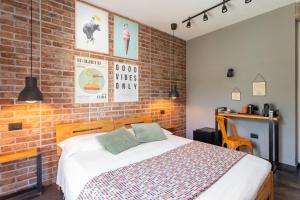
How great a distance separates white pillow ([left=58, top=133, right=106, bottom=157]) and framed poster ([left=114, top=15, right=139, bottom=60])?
4.98ft

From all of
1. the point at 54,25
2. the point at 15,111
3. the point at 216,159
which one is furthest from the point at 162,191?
the point at 54,25

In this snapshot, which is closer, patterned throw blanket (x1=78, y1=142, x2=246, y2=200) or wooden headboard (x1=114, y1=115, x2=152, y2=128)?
patterned throw blanket (x1=78, y1=142, x2=246, y2=200)

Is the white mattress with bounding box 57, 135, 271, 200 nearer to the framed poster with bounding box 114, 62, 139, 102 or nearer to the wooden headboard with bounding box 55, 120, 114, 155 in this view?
the wooden headboard with bounding box 55, 120, 114, 155

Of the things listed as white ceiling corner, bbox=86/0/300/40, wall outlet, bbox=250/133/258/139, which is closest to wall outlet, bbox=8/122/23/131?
white ceiling corner, bbox=86/0/300/40

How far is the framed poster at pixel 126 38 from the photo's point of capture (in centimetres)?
293

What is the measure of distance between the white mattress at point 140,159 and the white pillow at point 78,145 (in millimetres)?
72

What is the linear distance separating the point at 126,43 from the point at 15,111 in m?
1.97

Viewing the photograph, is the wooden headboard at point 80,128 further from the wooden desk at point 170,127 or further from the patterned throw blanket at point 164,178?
the wooden desk at point 170,127

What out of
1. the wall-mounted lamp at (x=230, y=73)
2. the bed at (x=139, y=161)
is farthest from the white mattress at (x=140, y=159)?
the wall-mounted lamp at (x=230, y=73)

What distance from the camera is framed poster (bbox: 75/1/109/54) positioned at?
2495 mm

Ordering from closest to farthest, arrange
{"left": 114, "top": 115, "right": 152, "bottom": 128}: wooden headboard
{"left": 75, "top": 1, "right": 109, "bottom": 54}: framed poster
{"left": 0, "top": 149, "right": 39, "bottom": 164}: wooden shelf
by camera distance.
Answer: {"left": 0, "top": 149, "right": 39, "bottom": 164}: wooden shelf, {"left": 75, "top": 1, "right": 109, "bottom": 54}: framed poster, {"left": 114, "top": 115, "right": 152, "bottom": 128}: wooden headboard

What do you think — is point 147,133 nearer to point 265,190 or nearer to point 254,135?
point 265,190

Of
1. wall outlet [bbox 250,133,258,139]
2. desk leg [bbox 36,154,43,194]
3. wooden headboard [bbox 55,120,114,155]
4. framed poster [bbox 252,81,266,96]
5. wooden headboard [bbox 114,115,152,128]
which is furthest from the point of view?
wall outlet [bbox 250,133,258,139]

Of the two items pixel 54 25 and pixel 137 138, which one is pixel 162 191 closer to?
pixel 137 138
